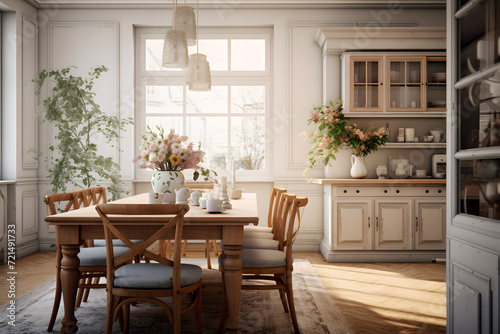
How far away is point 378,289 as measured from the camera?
3777mm

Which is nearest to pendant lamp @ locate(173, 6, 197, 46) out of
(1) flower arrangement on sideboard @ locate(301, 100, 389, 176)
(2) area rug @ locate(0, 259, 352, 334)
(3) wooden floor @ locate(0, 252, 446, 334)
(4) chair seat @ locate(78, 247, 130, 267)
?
(4) chair seat @ locate(78, 247, 130, 267)

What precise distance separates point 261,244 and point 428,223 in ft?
8.65

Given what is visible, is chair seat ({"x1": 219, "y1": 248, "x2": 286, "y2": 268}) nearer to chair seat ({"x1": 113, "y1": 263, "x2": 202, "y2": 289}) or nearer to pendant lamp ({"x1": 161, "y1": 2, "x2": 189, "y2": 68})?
chair seat ({"x1": 113, "y1": 263, "x2": 202, "y2": 289})

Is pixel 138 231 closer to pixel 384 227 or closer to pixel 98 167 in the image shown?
pixel 98 167

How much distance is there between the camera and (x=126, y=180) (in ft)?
18.1

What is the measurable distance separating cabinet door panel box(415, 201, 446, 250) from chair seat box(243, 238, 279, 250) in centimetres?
239

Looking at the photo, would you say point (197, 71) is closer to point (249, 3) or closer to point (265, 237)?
→ point (265, 237)

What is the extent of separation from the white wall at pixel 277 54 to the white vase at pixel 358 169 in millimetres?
527

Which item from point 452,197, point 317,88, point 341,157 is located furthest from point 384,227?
point 452,197

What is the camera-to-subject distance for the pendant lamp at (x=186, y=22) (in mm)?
3236

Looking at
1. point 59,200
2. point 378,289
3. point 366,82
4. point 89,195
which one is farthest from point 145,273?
point 366,82

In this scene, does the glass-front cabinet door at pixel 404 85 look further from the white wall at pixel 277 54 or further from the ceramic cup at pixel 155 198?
the ceramic cup at pixel 155 198

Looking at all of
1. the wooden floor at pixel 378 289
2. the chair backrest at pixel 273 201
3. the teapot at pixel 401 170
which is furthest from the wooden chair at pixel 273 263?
the teapot at pixel 401 170

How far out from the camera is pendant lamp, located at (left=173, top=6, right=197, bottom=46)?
3236mm
